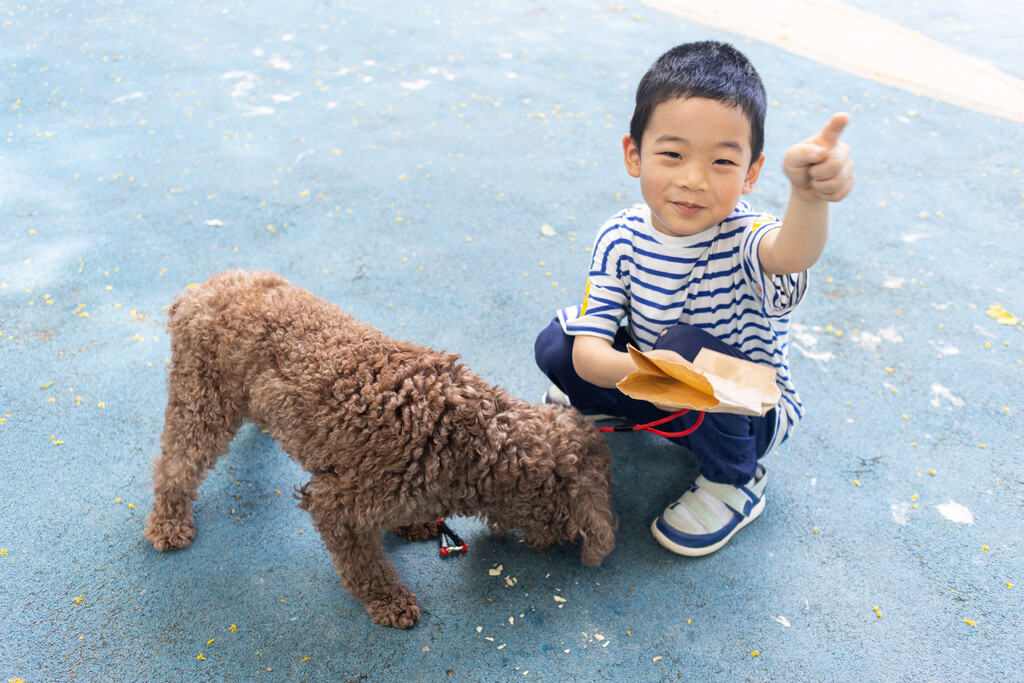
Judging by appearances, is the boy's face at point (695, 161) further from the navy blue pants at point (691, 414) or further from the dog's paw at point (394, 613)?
the dog's paw at point (394, 613)

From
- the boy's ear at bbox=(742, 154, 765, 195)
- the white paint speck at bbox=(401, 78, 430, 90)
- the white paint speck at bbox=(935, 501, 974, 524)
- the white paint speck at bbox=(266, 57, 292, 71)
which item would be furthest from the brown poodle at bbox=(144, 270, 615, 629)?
the white paint speck at bbox=(266, 57, 292, 71)

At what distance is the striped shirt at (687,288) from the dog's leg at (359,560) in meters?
0.71

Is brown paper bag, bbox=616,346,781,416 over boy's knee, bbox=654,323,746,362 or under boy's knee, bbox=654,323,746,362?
over

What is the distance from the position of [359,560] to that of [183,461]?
55 cm

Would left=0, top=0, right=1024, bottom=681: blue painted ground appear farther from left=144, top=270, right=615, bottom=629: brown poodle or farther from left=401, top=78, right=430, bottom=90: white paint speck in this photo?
left=144, top=270, right=615, bottom=629: brown poodle

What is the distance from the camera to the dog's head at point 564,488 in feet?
4.87

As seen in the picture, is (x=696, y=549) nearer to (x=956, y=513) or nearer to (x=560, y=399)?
(x=560, y=399)

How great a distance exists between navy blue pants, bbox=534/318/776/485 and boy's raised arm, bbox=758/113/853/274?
0.25 meters

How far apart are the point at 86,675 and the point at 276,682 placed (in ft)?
1.41

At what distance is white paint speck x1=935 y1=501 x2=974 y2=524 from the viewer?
6.08ft

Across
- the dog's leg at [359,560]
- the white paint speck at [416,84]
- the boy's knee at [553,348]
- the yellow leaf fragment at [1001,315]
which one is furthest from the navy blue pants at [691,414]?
the white paint speck at [416,84]

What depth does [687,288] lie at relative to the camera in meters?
1.63

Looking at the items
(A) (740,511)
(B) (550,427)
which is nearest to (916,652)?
(A) (740,511)

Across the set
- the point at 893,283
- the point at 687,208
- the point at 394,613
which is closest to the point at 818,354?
the point at 893,283
